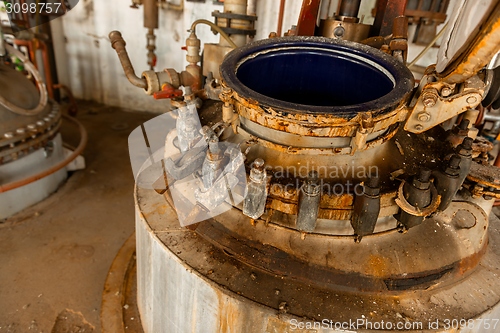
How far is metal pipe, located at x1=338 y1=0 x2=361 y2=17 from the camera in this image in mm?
2201

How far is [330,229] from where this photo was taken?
1.47 meters

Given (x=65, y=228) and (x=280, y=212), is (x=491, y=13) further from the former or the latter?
(x=65, y=228)

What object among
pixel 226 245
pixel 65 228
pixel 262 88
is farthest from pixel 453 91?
pixel 65 228

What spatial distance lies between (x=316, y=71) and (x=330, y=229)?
29.7 inches

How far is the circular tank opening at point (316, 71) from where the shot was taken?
4.97 ft

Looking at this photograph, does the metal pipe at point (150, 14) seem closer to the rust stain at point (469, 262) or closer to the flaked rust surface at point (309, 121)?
the flaked rust surface at point (309, 121)

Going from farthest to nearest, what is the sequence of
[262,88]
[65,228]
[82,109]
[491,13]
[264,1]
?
[82,109], [264,1], [65,228], [262,88], [491,13]

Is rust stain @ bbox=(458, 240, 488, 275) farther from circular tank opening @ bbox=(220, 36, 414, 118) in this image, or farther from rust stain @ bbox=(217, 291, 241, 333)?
rust stain @ bbox=(217, 291, 241, 333)

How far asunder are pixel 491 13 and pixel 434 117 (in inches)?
17.2

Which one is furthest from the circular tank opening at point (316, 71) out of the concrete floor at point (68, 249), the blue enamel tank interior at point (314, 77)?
the concrete floor at point (68, 249)

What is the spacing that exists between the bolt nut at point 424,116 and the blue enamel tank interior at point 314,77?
224 millimetres

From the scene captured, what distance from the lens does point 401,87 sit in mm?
1352

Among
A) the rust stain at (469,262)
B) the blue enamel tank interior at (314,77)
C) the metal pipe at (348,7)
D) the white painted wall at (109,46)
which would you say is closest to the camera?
the rust stain at (469,262)

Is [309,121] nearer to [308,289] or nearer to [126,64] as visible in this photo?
[308,289]
